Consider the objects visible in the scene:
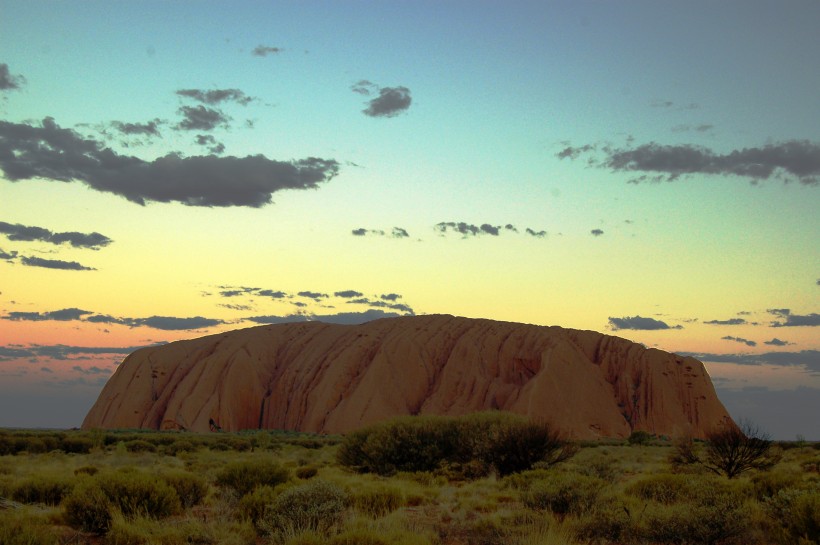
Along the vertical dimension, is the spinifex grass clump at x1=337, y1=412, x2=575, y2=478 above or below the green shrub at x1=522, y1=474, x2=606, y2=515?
below

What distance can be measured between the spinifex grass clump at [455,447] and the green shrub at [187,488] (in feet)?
30.1

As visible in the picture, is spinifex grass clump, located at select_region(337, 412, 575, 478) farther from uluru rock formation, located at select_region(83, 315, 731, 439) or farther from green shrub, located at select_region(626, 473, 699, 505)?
uluru rock formation, located at select_region(83, 315, 731, 439)

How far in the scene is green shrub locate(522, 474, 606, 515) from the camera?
44.9 ft

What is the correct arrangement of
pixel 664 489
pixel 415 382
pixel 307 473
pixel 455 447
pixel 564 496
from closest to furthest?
1. pixel 564 496
2. pixel 664 489
3. pixel 307 473
4. pixel 455 447
5. pixel 415 382

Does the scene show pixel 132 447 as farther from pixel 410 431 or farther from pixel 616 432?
pixel 616 432

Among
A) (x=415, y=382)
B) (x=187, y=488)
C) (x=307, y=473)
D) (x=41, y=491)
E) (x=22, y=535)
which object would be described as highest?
(x=22, y=535)

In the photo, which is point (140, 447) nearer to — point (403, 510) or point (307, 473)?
point (307, 473)

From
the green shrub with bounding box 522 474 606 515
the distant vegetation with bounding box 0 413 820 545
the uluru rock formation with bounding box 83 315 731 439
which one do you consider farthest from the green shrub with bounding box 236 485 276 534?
the uluru rock formation with bounding box 83 315 731 439

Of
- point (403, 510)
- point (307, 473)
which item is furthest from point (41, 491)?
point (307, 473)

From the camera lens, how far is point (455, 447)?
81.6ft

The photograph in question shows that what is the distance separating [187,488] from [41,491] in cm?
370

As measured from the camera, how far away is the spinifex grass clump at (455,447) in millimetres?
23484

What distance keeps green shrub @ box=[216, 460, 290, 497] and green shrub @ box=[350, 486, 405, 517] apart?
2.66 meters

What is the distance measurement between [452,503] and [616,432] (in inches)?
2127
